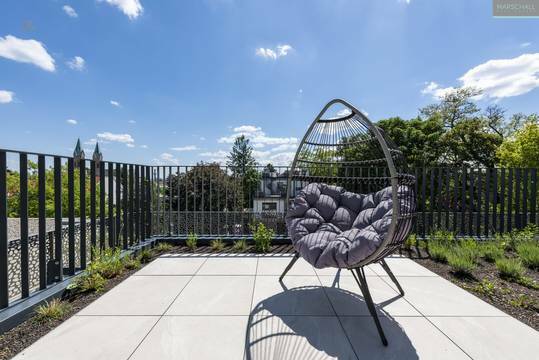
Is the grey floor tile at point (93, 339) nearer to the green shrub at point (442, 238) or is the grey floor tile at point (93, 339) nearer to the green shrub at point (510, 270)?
the green shrub at point (510, 270)

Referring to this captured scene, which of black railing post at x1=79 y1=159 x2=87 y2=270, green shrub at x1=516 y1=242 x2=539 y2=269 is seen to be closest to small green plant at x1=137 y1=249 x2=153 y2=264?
black railing post at x1=79 y1=159 x2=87 y2=270

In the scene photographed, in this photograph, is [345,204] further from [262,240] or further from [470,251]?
[470,251]

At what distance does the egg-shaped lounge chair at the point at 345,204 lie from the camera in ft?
5.25

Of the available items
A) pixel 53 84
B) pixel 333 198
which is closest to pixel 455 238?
pixel 333 198

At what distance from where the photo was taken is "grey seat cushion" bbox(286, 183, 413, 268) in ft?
5.43

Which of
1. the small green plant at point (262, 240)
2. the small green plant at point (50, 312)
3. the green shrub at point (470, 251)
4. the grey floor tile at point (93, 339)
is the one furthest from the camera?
the small green plant at point (262, 240)

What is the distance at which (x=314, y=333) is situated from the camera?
158 centimetres

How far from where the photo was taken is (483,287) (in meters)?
2.24

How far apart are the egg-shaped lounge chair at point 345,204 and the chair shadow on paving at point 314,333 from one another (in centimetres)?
13

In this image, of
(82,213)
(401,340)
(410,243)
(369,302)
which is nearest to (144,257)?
(82,213)
